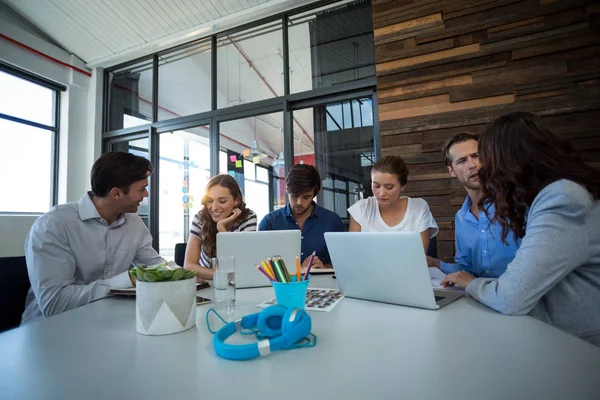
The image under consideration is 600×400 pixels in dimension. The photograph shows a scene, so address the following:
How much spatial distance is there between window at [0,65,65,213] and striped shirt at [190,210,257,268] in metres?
3.38

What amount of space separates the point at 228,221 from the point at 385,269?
1.22 meters

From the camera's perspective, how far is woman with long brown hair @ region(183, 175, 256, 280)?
6.25 ft

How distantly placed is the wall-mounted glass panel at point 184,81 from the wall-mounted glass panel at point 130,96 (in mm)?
212

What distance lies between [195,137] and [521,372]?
4.55 metres

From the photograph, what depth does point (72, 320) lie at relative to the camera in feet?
2.95

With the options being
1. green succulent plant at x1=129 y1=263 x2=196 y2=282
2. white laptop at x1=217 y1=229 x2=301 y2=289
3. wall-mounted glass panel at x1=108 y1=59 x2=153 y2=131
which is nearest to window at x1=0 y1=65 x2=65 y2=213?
wall-mounted glass panel at x1=108 y1=59 x2=153 y2=131

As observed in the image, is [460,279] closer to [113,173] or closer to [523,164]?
[523,164]

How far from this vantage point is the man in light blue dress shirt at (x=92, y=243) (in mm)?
1203

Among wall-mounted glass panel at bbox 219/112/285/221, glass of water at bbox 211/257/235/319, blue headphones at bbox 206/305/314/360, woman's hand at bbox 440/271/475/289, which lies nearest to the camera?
blue headphones at bbox 206/305/314/360

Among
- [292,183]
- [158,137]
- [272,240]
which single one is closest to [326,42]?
[292,183]

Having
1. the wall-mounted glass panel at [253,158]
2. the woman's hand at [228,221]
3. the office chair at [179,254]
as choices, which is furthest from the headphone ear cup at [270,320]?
the wall-mounted glass panel at [253,158]

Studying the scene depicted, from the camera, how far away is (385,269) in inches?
37.8

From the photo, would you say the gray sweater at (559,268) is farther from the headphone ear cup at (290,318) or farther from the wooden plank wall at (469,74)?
the wooden plank wall at (469,74)

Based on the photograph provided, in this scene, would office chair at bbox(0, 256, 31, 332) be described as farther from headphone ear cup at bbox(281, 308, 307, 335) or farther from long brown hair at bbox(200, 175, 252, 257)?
headphone ear cup at bbox(281, 308, 307, 335)
